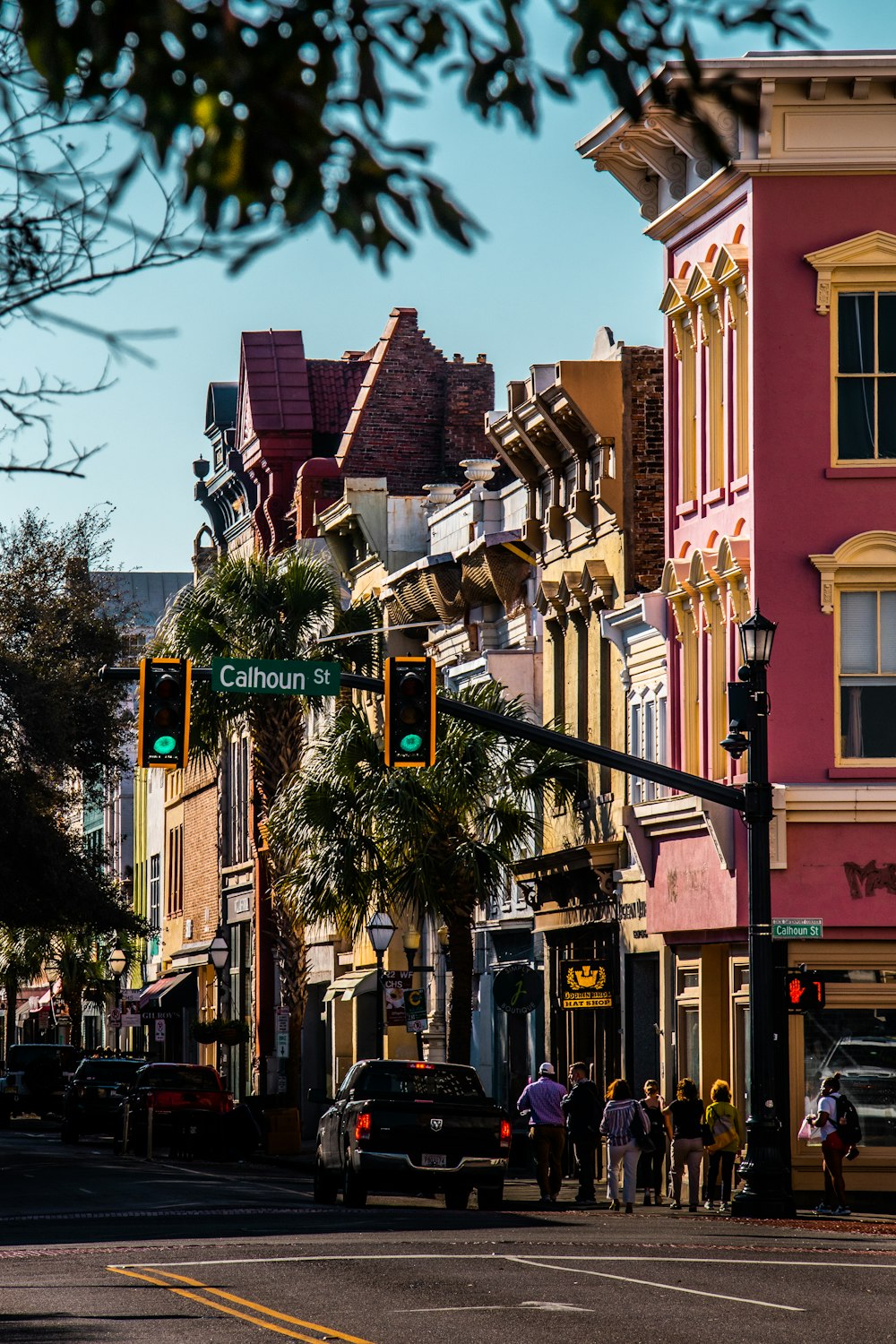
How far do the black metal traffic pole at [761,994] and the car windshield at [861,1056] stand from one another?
3934mm

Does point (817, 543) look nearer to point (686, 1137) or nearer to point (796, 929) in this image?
point (796, 929)

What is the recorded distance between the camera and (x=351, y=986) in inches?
1912

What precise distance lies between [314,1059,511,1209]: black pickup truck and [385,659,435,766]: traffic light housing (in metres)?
4.04

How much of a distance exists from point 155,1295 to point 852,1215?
Answer: 1119 cm

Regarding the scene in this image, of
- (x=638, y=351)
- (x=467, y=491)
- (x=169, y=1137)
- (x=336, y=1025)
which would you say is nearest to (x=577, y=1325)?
(x=638, y=351)

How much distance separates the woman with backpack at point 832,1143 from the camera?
2511 cm

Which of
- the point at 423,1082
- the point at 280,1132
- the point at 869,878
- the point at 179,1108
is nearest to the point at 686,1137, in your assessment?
the point at 423,1082

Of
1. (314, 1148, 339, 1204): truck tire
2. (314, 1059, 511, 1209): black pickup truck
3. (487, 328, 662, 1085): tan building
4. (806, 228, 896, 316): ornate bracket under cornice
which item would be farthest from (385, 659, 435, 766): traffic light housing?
(487, 328, 662, 1085): tan building

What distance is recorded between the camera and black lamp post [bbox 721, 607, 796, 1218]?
24000 mm

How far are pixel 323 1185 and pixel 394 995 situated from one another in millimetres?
10663

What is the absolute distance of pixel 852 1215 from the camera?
25.7m

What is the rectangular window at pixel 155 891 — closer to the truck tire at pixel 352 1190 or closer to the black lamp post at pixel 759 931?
the truck tire at pixel 352 1190

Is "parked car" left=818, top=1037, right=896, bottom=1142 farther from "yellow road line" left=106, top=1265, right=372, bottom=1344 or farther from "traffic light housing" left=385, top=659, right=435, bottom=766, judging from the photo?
"yellow road line" left=106, top=1265, right=372, bottom=1344

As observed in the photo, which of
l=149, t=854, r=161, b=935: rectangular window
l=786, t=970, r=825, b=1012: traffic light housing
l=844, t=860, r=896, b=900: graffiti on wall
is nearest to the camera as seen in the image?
l=786, t=970, r=825, b=1012: traffic light housing
